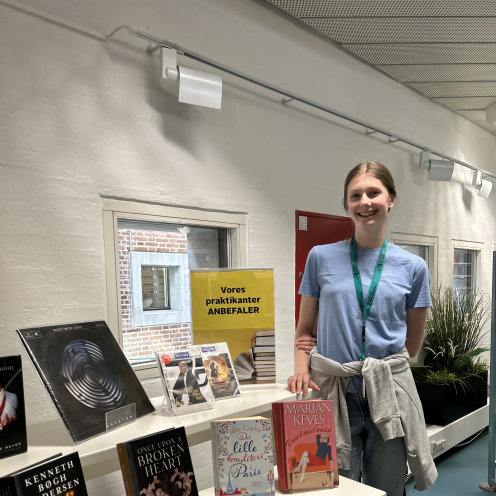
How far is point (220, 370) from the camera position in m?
1.66

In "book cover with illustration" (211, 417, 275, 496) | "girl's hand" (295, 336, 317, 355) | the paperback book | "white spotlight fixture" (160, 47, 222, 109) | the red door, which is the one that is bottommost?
"book cover with illustration" (211, 417, 275, 496)

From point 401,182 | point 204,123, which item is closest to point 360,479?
point 204,123

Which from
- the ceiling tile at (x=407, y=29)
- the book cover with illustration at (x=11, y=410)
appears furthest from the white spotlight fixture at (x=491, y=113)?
the book cover with illustration at (x=11, y=410)

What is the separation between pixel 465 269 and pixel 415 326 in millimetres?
5030

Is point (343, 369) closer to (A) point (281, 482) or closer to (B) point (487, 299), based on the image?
(A) point (281, 482)

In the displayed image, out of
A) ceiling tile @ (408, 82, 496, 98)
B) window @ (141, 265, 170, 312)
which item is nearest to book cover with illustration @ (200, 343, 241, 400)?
window @ (141, 265, 170, 312)

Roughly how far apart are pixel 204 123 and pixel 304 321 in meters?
1.54

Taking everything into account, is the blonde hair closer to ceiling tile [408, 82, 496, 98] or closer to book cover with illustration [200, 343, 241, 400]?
book cover with illustration [200, 343, 241, 400]

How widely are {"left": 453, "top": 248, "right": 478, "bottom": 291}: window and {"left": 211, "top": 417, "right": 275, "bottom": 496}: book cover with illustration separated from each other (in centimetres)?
517

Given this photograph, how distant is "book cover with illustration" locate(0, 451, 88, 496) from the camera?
1019 mm

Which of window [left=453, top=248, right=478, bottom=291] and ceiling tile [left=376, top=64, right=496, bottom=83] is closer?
ceiling tile [left=376, top=64, right=496, bottom=83]

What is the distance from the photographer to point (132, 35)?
A: 249 centimetres

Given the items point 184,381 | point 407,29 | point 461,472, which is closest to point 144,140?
point 184,381

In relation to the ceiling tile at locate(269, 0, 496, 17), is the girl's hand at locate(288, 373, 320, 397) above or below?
below
